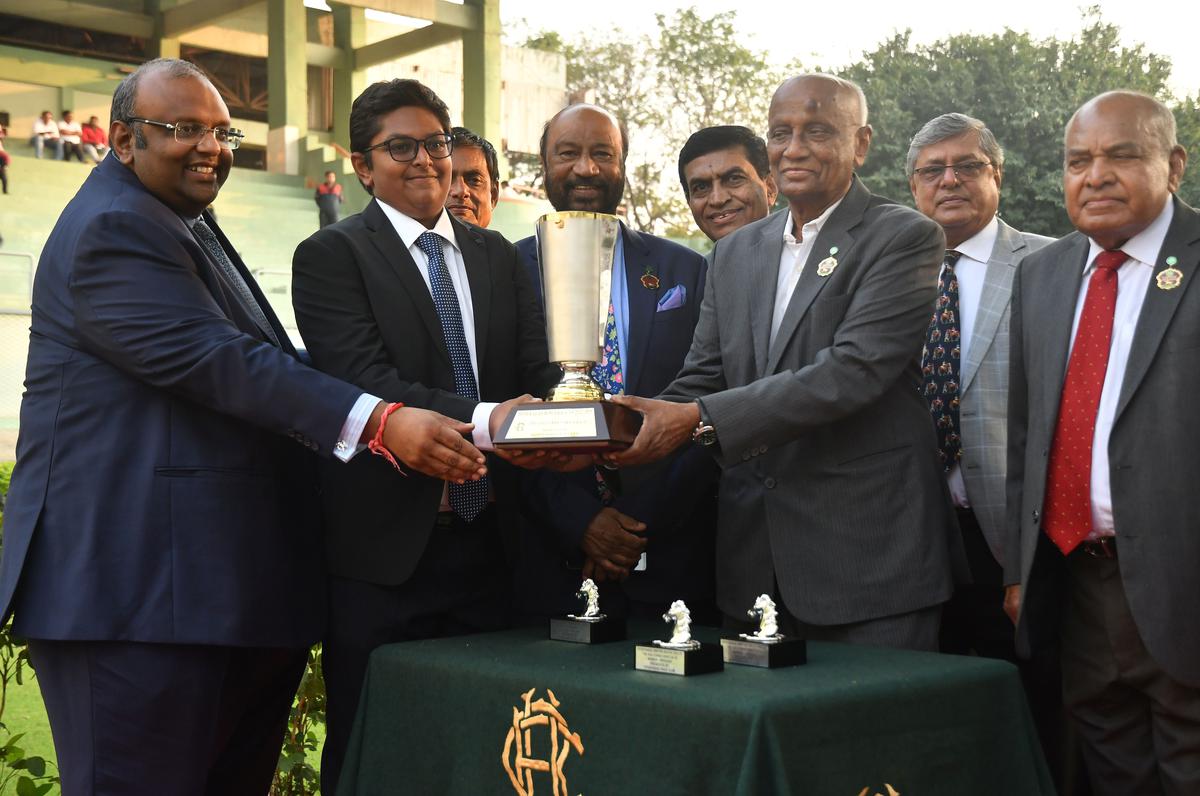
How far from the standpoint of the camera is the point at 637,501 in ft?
11.1

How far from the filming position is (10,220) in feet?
57.6

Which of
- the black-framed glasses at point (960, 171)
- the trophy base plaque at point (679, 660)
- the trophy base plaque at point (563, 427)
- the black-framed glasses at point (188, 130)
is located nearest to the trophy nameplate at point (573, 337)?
the trophy base plaque at point (563, 427)

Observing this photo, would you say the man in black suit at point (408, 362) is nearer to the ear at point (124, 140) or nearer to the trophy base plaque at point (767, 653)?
the ear at point (124, 140)

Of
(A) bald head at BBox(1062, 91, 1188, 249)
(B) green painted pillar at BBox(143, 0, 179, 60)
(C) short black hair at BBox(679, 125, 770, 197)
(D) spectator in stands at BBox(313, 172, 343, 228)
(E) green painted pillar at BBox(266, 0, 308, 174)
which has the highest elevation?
(B) green painted pillar at BBox(143, 0, 179, 60)

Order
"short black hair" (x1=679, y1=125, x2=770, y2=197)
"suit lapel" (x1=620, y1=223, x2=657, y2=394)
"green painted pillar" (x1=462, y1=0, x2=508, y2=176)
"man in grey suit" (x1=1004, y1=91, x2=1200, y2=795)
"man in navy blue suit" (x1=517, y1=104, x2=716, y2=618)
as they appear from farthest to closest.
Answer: "green painted pillar" (x1=462, y1=0, x2=508, y2=176)
"short black hair" (x1=679, y1=125, x2=770, y2=197)
"suit lapel" (x1=620, y1=223, x2=657, y2=394)
"man in navy blue suit" (x1=517, y1=104, x2=716, y2=618)
"man in grey suit" (x1=1004, y1=91, x2=1200, y2=795)

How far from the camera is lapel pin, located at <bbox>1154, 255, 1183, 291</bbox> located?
2.91 meters

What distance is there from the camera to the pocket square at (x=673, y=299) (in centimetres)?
369

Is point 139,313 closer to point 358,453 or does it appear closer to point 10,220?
point 358,453

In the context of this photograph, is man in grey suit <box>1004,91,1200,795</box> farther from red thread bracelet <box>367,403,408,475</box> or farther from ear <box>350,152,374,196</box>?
ear <box>350,152,374,196</box>

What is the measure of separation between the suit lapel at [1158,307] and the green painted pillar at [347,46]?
2287 centimetres

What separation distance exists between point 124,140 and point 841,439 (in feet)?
5.80

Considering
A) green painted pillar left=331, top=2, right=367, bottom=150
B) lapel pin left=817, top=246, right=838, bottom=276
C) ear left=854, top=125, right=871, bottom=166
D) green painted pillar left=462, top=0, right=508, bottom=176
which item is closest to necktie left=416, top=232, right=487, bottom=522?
lapel pin left=817, top=246, right=838, bottom=276

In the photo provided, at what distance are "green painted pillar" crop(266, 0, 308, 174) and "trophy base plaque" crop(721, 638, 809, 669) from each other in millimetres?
20637

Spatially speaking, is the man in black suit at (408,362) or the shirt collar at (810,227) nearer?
the man in black suit at (408,362)
